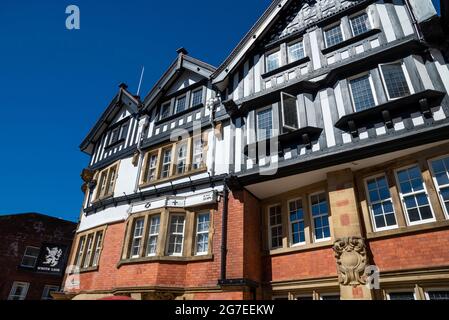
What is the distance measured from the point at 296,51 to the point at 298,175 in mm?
6292

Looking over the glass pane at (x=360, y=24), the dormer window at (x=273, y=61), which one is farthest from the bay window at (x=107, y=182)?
the glass pane at (x=360, y=24)

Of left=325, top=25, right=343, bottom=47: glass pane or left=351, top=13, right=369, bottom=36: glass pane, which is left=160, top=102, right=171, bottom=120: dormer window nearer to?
left=325, top=25, right=343, bottom=47: glass pane

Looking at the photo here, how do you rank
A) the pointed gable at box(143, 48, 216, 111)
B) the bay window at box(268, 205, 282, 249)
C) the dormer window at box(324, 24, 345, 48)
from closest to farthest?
the bay window at box(268, 205, 282, 249)
the dormer window at box(324, 24, 345, 48)
the pointed gable at box(143, 48, 216, 111)

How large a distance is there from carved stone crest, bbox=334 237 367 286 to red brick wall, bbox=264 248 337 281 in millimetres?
649

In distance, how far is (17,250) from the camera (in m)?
23.0

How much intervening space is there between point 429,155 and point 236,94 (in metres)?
8.28

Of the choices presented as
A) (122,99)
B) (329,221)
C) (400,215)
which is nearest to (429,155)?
(400,215)

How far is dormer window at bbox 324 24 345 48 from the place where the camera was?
1247 cm

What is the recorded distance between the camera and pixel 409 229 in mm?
8594

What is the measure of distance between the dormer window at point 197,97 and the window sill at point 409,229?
10.2m

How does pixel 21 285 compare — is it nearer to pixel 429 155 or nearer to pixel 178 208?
pixel 178 208

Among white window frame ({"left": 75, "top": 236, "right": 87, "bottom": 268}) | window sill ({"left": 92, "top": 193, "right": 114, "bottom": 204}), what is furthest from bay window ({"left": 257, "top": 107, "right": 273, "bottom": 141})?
white window frame ({"left": 75, "top": 236, "right": 87, "bottom": 268})

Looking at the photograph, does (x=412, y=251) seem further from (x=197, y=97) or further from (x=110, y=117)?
(x=110, y=117)
